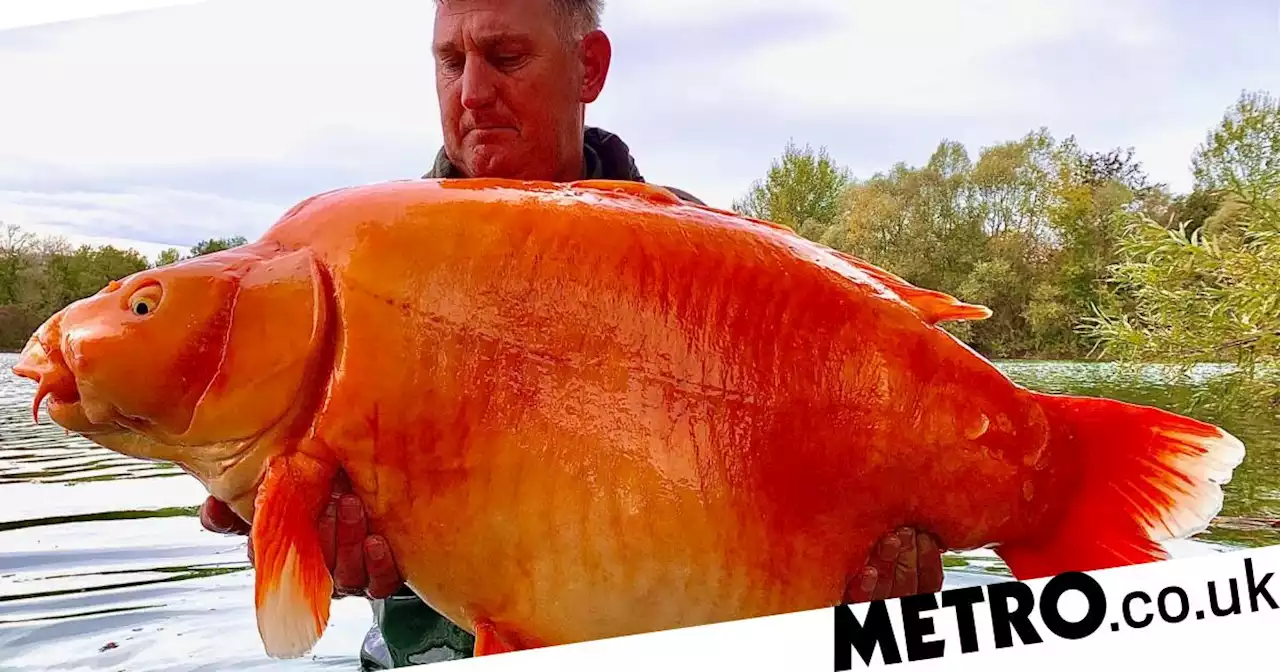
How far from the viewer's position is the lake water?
2.23 meters

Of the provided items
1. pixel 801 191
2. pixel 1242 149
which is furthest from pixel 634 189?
pixel 1242 149

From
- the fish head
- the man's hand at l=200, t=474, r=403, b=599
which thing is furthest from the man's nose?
the man's hand at l=200, t=474, r=403, b=599

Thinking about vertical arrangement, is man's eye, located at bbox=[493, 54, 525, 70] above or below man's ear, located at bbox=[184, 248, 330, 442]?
above

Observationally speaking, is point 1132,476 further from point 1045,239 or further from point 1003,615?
point 1045,239

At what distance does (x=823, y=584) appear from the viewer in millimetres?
910

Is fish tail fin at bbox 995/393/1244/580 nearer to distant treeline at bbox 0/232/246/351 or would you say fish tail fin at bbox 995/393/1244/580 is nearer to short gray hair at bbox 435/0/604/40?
short gray hair at bbox 435/0/604/40

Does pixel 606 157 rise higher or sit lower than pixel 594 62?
lower

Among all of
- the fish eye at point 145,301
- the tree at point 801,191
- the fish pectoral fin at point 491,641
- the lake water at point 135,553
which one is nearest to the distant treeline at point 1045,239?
the tree at point 801,191

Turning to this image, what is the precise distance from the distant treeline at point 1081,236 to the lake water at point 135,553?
20cm

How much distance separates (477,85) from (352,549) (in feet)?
2.45

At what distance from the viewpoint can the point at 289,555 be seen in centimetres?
80

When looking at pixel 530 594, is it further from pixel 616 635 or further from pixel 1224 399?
pixel 1224 399

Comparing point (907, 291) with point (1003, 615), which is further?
point (1003, 615)

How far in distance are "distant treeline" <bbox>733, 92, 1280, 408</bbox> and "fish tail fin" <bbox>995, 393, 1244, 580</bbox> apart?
45 centimetres
